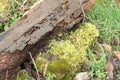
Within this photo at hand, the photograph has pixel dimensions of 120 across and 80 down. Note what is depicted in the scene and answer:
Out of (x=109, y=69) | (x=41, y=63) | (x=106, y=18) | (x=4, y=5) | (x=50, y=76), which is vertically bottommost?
(x=109, y=69)

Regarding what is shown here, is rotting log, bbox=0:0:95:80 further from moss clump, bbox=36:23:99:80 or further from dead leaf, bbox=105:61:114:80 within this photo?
dead leaf, bbox=105:61:114:80

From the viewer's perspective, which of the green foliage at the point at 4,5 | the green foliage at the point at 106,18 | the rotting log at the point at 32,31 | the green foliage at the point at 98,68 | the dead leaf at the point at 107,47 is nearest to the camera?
the rotting log at the point at 32,31

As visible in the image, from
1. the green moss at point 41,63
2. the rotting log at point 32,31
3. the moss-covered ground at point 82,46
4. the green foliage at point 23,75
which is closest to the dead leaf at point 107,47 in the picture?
the moss-covered ground at point 82,46

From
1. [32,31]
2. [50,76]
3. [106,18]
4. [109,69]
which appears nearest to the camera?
[32,31]

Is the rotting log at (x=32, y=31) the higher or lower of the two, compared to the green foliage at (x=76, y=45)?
higher

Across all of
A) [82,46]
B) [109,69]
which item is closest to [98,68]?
[109,69]

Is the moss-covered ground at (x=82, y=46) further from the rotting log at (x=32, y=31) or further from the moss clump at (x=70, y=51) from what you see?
the rotting log at (x=32, y=31)

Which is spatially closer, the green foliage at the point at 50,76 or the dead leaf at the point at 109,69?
the green foliage at the point at 50,76

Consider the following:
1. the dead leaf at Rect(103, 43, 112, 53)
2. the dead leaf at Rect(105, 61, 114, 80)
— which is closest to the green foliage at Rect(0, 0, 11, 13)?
the dead leaf at Rect(103, 43, 112, 53)

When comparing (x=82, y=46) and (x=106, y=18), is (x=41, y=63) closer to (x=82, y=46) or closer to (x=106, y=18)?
(x=82, y=46)

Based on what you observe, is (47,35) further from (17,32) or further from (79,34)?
(79,34)
